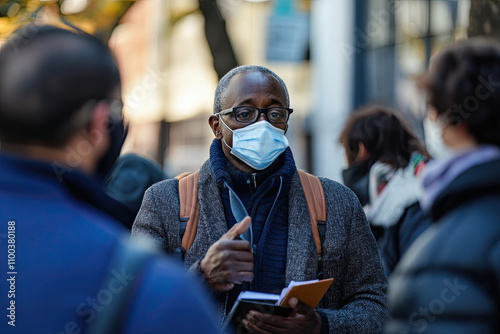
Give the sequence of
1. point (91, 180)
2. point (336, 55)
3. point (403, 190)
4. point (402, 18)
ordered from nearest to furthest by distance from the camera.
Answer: point (91, 180) < point (403, 190) < point (402, 18) < point (336, 55)

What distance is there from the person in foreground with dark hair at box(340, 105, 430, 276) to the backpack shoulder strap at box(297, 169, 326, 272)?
112cm

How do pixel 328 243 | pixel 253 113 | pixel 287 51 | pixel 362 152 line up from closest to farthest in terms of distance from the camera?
pixel 328 243 < pixel 253 113 < pixel 362 152 < pixel 287 51

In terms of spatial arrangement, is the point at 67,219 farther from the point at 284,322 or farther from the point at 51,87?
the point at 284,322

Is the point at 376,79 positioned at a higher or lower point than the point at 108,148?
lower

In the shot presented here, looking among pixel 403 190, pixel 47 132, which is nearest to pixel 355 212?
pixel 403 190

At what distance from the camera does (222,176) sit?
2998 millimetres

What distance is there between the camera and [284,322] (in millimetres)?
2617

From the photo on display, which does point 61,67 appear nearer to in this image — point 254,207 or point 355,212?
point 254,207

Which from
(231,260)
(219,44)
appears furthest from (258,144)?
(219,44)

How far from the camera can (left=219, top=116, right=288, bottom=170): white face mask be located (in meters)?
3.05

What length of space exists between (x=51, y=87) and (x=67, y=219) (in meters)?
0.28

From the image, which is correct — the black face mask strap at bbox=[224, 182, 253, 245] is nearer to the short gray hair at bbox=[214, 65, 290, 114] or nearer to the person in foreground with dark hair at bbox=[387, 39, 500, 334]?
the short gray hair at bbox=[214, 65, 290, 114]

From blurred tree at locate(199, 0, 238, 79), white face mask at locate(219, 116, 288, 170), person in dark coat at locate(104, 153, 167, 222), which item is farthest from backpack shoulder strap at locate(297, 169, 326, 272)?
blurred tree at locate(199, 0, 238, 79)

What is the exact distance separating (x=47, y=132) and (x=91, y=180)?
0.15 m
